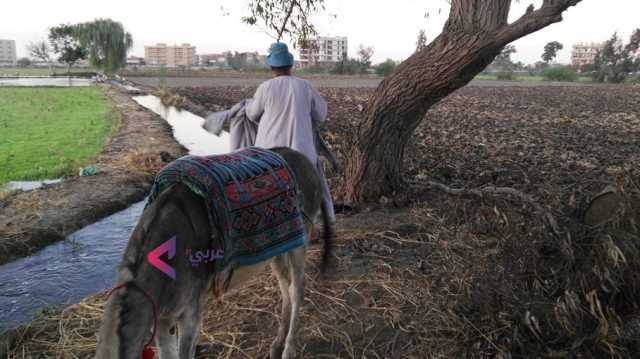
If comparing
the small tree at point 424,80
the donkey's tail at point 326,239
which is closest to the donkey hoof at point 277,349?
the donkey's tail at point 326,239

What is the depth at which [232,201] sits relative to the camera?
8.64 ft

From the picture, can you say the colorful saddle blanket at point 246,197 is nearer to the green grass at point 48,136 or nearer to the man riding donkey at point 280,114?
the man riding donkey at point 280,114

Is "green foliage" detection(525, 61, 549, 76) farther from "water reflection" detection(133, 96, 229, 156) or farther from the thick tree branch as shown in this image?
the thick tree branch

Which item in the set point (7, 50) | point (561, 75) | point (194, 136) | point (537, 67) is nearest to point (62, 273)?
point (194, 136)

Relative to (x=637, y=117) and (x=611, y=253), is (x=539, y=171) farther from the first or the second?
(x=637, y=117)

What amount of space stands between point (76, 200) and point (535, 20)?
6.82 metres

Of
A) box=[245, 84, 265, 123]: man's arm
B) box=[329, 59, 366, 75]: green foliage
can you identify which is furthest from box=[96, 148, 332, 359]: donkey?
box=[329, 59, 366, 75]: green foliage

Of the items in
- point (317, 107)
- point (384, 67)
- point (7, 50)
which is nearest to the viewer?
point (317, 107)

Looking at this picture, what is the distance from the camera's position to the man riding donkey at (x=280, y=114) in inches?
166

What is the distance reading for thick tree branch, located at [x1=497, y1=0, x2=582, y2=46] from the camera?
4.50 meters

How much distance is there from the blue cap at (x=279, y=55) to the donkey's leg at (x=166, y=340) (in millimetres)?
2554

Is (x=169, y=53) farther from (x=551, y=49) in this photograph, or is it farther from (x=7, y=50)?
(x=551, y=49)

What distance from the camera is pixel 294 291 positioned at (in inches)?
138

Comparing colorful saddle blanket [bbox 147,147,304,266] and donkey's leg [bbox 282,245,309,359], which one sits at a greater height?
colorful saddle blanket [bbox 147,147,304,266]
